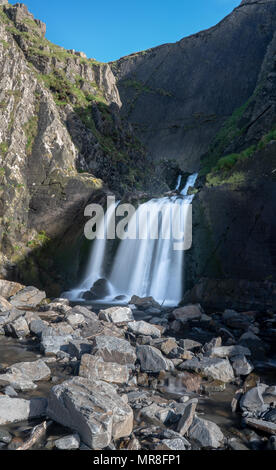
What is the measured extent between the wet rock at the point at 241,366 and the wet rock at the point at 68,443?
472 centimetres

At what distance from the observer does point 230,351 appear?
9.26m

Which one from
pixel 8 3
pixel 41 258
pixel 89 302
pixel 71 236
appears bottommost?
pixel 89 302

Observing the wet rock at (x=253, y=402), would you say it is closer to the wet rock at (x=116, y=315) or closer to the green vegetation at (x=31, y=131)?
the wet rock at (x=116, y=315)

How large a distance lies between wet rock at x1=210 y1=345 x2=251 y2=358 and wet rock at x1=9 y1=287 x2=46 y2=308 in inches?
381

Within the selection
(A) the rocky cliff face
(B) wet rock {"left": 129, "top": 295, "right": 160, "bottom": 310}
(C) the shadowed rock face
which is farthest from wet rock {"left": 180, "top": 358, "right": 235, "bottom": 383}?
(C) the shadowed rock face

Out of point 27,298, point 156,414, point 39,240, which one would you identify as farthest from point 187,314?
point 39,240

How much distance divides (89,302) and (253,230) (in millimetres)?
9451

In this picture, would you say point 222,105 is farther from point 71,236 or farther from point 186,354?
point 186,354

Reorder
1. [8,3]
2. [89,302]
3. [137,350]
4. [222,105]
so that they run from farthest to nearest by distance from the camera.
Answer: [222,105] → [8,3] → [89,302] → [137,350]

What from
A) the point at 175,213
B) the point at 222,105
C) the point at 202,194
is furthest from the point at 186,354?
the point at 222,105

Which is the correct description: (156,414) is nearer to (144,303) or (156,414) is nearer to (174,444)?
(174,444)

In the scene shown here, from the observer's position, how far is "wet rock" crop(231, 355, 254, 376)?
26.8ft

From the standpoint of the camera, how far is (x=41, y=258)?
2073 cm

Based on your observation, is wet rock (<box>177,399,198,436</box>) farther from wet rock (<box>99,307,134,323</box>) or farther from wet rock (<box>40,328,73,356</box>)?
wet rock (<box>99,307,134,323</box>)
